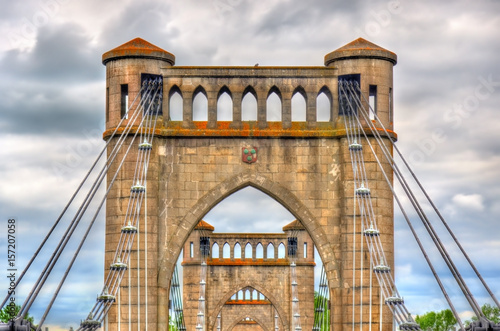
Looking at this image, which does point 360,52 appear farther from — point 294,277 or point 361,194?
point 294,277

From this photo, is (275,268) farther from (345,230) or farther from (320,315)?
(345,230)

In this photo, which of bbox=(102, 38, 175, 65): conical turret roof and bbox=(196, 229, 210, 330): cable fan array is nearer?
bbox=(102, 38, 175, 65): conical turret roof

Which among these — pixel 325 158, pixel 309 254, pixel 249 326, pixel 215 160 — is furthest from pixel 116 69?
pixel 249 326

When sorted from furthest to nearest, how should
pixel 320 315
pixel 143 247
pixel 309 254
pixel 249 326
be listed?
pixel 249 326 < pixel 309 254 < pixel 320 315 < pixel 143 247

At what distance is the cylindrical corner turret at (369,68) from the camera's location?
34.2 meters

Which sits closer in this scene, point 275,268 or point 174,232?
point 174,232

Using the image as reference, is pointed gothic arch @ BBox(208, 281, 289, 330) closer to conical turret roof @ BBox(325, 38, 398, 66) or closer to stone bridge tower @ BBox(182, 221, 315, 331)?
stone bridge tower @ BBox(182, 221, 315, 331)

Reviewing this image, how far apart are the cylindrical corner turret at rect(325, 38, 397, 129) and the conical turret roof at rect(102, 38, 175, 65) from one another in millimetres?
4828

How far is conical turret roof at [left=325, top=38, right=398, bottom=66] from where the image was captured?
34188 mm

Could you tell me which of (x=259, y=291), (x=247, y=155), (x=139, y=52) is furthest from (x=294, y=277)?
(x=139, y=52)

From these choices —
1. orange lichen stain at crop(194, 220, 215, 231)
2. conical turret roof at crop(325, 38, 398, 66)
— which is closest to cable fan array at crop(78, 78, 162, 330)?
conical turret roof at crop(325, 38, 398, 66)

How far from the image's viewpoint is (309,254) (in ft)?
203

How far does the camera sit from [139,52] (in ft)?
112

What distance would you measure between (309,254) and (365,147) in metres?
28.5
